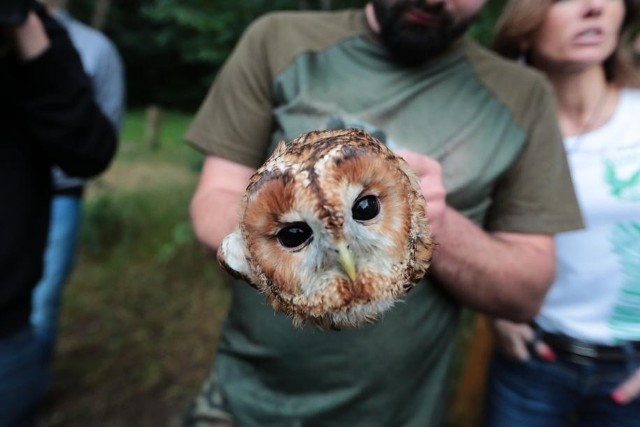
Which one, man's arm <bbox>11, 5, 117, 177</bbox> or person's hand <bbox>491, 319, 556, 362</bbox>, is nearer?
man's arm <bbox>11, 5, 117, 177</bbox>

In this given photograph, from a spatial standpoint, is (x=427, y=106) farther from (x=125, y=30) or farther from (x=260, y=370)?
(x=125, y=30)

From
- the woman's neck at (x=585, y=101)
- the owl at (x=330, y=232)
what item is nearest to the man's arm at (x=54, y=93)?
the owl at (x=330, y=232)

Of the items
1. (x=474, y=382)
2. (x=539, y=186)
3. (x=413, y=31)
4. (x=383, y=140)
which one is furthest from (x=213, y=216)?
(x=474, y=382)

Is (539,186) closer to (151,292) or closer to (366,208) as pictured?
(366,208)

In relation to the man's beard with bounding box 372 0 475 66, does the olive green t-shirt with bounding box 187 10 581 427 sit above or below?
below

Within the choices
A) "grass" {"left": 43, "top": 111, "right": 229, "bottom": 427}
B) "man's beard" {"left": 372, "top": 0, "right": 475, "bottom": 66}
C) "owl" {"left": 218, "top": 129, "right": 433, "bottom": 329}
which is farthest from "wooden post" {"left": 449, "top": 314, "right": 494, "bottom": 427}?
"owl" {"left": 218, "top": 129, "right": 433, "bottom": 329}

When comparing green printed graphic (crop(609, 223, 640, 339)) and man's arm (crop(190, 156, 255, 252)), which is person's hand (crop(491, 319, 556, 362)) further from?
man's arm (crop(190, 156, 255, 252))
